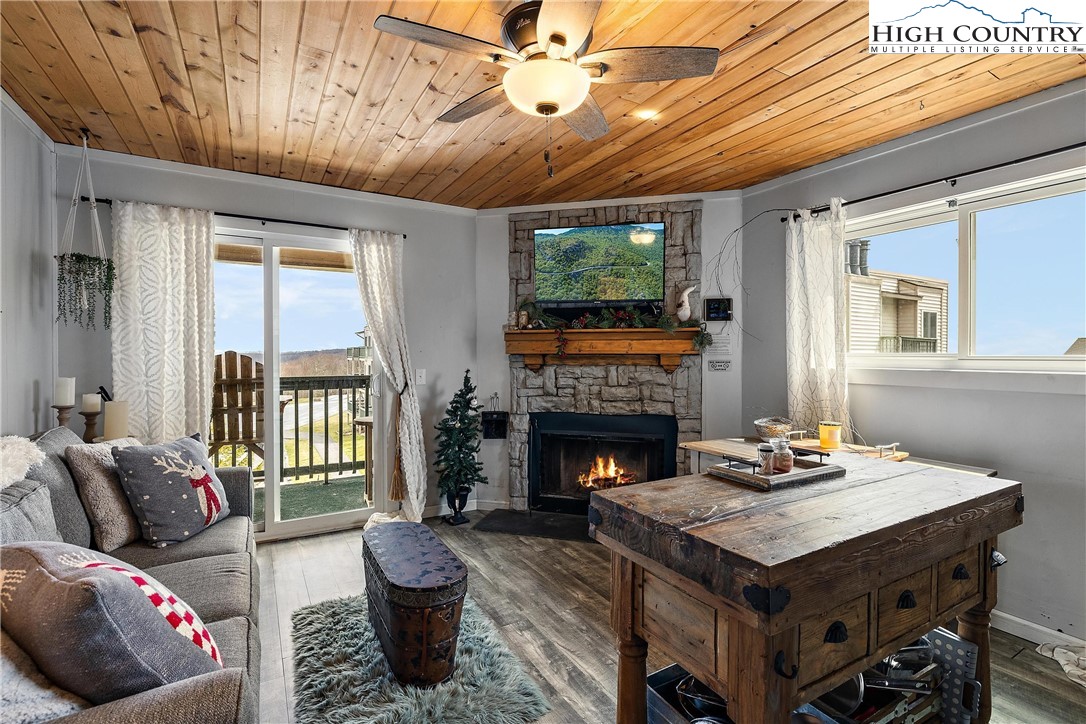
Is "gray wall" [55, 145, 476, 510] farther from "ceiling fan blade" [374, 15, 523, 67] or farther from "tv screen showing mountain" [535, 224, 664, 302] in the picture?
"ceiling fan blade" [374, 15, 523, 67]

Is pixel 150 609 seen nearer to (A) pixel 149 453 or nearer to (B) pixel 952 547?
(A) pixel 149 453

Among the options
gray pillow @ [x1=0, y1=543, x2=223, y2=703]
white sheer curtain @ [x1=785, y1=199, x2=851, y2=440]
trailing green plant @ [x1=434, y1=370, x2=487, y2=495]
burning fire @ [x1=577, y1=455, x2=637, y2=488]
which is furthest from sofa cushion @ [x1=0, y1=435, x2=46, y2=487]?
A: white sheer curtain @ [x1=785, y1=199, x2=851, y2=440]

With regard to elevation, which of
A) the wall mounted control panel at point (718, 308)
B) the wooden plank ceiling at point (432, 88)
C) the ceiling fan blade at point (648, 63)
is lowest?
the wall mounted control panel at point (718, 308)

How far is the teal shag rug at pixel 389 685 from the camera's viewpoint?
1.86 m

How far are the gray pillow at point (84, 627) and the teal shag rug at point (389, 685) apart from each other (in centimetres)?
101

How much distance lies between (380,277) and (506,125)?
Result: 5.72ft

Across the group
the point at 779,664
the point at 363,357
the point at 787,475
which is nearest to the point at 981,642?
the point at 787,475

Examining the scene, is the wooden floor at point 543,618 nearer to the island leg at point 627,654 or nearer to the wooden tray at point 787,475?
the island leg at point 627,654

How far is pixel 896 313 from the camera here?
306 cm

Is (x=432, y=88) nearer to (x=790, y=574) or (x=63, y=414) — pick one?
(x=790, y=574)

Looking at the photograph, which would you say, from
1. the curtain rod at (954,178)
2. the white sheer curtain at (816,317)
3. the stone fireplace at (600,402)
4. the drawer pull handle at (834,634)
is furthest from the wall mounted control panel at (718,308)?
the drawer pull handle at (834,634)

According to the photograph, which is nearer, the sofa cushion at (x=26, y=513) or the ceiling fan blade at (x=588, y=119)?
the sofa cushion at (x=26, y=513)

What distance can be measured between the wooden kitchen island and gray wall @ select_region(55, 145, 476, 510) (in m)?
3.07

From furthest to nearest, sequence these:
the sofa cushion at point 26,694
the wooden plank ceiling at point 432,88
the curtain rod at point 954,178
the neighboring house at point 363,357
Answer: the neighboring house at point 363,357 → the curtain rod at point 954,178 → the wooden plank ceiling at point 432,88 → the sofa cushion at point 26,694
